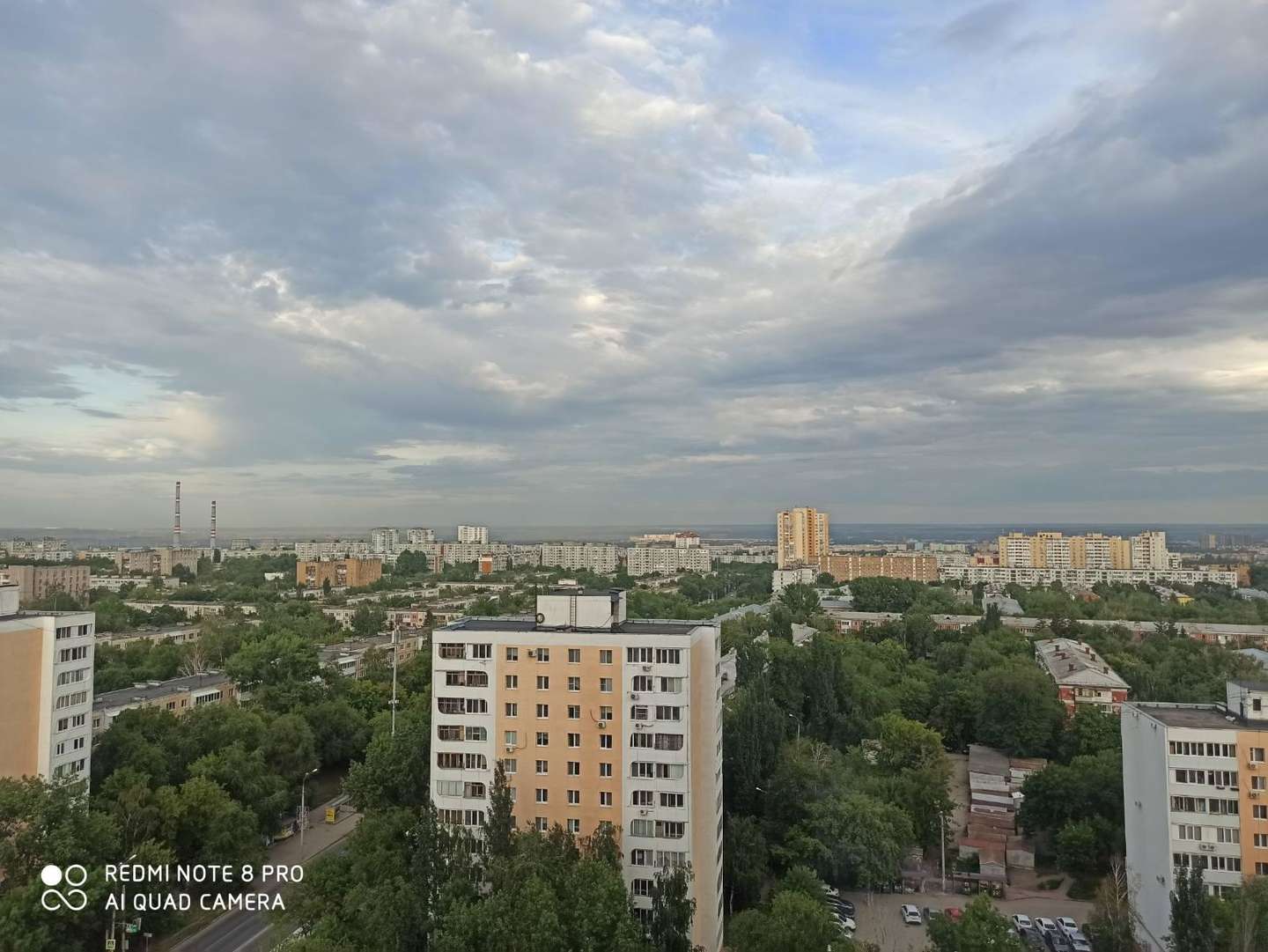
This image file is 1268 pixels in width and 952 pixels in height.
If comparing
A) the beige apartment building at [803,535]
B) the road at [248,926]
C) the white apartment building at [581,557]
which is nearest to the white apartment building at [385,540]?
the white apartment building at [581,557]

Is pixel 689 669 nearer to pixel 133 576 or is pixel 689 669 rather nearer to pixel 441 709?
pixel 441 709

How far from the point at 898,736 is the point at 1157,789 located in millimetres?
9829

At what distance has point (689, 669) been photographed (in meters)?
14.9

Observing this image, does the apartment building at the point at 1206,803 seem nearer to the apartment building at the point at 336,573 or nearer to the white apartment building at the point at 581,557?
the apartment building at the point at 336,573

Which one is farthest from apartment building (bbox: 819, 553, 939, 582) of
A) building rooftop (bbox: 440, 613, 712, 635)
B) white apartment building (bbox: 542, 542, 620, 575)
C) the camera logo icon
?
the camera logo icon

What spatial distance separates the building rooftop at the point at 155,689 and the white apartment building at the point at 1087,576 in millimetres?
81125

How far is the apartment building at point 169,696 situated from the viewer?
79.9 ft

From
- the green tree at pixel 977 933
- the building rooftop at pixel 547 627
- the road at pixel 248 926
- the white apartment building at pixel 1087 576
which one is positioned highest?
the building rooftop at pixel 547 627

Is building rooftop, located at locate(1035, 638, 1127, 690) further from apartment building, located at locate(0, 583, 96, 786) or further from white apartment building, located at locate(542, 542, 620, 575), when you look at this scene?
white apartment building, located at locate(542, 542, 620, 575)

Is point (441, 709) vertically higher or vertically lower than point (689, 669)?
lower

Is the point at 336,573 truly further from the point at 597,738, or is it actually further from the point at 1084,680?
the point at 597,738

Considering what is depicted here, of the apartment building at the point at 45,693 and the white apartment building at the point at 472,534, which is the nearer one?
the apartment building at the point at 45,693

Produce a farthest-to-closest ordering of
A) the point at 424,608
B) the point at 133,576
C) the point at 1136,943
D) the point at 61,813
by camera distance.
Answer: the point at 133,576 → the point at 424,608 → the point at 1136,943 → the point at 61,813

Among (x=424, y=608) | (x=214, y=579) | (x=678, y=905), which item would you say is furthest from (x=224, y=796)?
(x=214, y=579)
